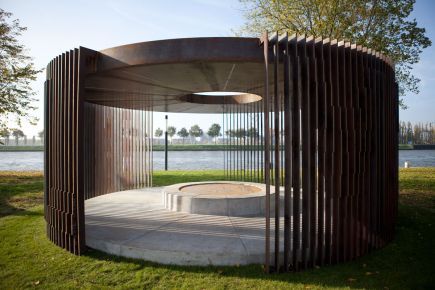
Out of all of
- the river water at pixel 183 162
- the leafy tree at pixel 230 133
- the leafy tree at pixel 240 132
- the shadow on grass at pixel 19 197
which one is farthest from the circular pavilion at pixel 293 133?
the river water at pixel 183 162

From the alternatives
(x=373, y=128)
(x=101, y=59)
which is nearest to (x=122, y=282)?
(x=101, y=59)

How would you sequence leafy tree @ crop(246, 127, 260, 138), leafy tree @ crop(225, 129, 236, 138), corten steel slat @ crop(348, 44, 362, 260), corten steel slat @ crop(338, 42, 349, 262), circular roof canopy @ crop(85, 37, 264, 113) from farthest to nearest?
leafy tree @ crop(225, 129, 236, 138), leafy tree @ crop(246, 127, 260, 138), corten steel slat @ crop(348, 44, 362, 260), corten steel slat @ crop(338, 42, 349, 262), circular roof canopy @ crop(85, 37, 264, 113)

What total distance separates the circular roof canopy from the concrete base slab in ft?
11.1

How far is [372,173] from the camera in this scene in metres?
6.12

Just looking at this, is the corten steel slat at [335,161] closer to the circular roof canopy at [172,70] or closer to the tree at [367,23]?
the circular roof canopy at [172,70]

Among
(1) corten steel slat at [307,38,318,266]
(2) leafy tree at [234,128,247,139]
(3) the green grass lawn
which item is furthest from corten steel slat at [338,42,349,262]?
(2) leafy tree at [234,128,247,139]

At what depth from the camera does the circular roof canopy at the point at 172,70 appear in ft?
17.4

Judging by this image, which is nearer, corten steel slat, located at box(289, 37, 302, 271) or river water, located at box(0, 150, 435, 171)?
corten steel slat, located at box(289, 37, 302, 271)

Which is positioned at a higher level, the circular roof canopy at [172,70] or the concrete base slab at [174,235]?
the circular roof canopy at [172,70]

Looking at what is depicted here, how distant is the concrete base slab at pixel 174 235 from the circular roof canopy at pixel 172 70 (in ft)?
11.1

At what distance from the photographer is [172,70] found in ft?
20.9

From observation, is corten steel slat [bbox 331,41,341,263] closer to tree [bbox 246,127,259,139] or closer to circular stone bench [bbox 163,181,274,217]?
circular stone bench [bbox 163,181,274,217]

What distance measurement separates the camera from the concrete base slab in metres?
5.16

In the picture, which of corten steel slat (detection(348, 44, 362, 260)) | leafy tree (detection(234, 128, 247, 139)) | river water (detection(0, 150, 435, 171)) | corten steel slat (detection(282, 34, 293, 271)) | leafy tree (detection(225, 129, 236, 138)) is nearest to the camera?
corten steel slat (detection(282, 34, 293, 271))
